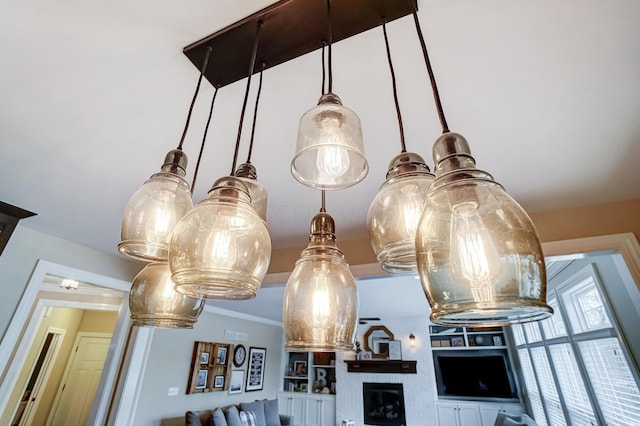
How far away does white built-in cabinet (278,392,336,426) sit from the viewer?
22.6 ft

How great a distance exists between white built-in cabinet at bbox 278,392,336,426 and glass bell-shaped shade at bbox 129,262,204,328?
7416mm

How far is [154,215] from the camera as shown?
75 centimetres

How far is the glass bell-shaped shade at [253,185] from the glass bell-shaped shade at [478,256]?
0.50 meters

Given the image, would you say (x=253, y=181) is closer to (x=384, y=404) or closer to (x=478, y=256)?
(x=478, y=256)

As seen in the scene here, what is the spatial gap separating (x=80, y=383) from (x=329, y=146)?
6905 millimetres

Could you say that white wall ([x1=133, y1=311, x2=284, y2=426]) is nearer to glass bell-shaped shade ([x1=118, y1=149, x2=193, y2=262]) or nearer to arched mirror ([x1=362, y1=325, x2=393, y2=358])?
arched mirror ([x1=362, y1=325, x2=393, y2=358])

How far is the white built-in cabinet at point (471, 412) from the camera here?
5742 mm

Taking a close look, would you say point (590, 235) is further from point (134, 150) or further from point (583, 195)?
point (134, 150)

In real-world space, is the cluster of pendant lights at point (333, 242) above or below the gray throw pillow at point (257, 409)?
above

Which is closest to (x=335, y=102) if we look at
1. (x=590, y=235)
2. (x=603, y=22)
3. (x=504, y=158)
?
(x=603, y=22)

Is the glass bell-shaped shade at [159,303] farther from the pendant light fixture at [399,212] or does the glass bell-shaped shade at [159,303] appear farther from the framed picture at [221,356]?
the framed picture at [221,356]

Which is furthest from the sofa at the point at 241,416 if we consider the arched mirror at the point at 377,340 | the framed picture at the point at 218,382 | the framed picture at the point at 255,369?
the arched mirror at the point at 377,340

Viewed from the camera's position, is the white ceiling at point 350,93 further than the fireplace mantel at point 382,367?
No

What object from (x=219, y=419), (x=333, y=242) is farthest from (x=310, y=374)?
(x=333, y=242)
